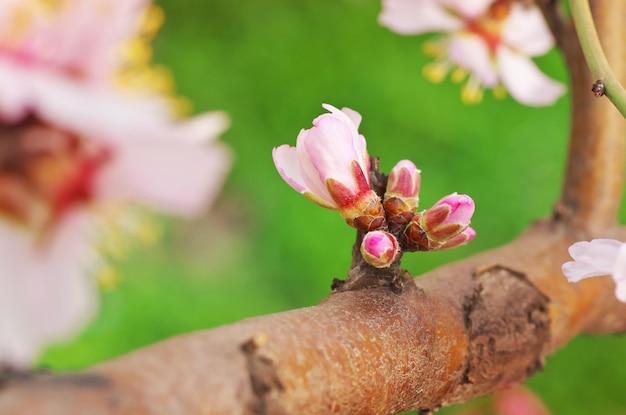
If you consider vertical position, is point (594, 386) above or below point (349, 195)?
below

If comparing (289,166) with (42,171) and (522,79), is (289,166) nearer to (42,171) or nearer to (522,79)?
(42,171)

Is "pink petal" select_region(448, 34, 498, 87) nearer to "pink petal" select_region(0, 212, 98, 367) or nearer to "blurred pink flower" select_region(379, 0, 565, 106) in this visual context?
"blurred pink flower" select_region(379, 0, 565, 106)

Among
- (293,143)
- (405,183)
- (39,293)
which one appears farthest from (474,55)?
(293,143)

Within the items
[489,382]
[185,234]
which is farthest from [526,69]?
[185,234]

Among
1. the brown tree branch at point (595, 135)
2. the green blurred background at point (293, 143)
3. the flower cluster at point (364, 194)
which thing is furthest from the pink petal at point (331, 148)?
the green blurred background at point (293, 143)

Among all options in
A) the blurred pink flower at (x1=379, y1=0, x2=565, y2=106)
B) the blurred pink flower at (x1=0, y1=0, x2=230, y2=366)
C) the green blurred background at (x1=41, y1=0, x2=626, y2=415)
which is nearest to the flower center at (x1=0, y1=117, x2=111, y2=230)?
the blurred pink flower at (x1=0, y1=0, x2=230, y2=366)

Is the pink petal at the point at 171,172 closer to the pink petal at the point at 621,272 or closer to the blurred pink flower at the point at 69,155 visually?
the blurred pink flower at the point at 69,155

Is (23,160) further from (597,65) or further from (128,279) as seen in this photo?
(128,279)

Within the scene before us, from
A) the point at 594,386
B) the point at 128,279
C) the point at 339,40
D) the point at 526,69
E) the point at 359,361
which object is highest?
the point at 339,40
